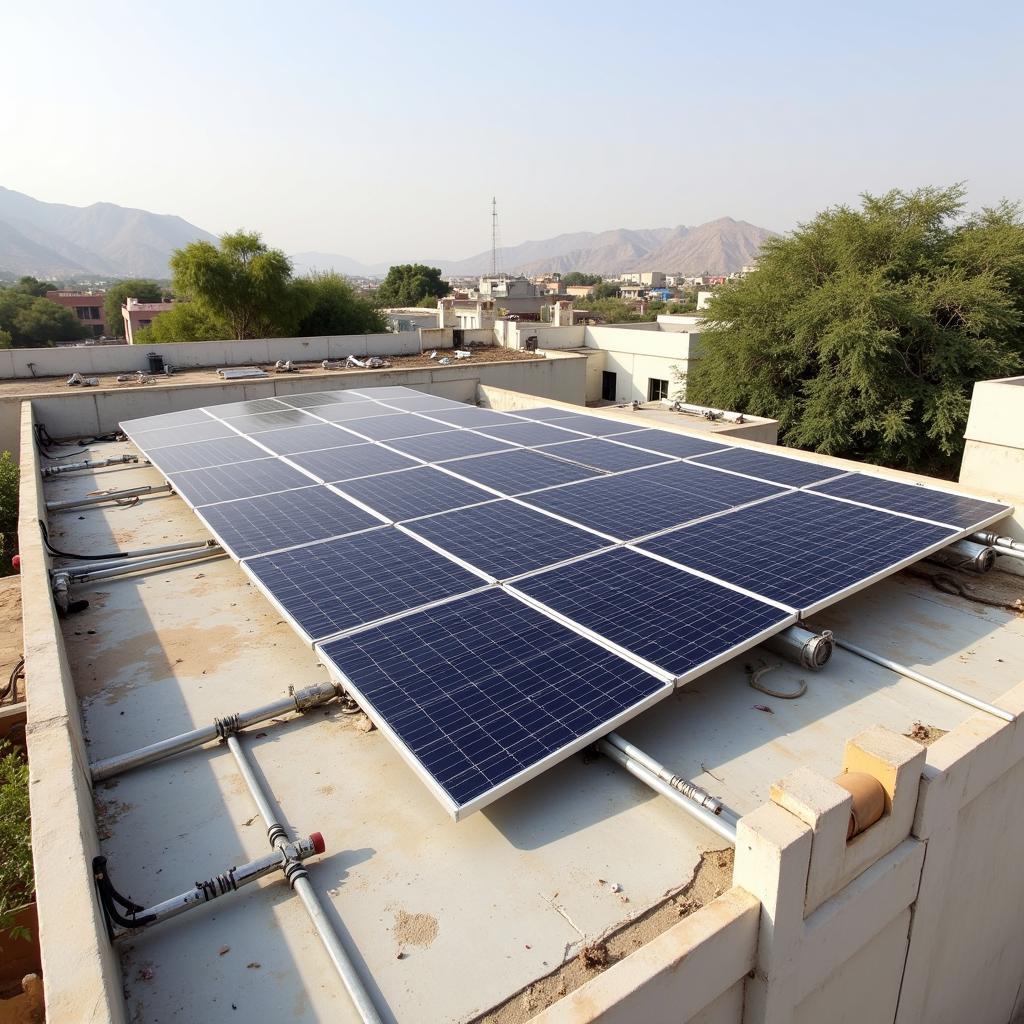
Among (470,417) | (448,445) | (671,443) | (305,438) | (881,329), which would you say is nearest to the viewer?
(448,445)

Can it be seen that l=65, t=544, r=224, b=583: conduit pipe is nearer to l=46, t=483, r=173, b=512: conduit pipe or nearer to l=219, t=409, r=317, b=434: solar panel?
l=46, t=483, r=173, b=512: conduit pipe

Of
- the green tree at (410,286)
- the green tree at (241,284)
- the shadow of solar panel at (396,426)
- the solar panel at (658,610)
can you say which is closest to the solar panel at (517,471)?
the shadow of solar panel at (396,426)

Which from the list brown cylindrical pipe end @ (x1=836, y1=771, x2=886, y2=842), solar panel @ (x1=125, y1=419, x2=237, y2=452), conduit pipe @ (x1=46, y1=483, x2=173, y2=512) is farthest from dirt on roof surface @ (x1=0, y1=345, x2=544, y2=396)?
brown cylindrical pipe end @ (x1=836, y1=771, x2=886, y2=842)

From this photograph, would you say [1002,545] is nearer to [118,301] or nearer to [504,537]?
[504,537]

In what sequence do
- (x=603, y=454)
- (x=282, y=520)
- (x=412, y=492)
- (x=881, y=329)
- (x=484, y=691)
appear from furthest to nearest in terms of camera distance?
(x=881, y=329), (x=603, y=454), (x=412, y=492), (x=282, y=520), (x=484, y=691)

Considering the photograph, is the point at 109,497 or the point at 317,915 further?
the point at 109,497

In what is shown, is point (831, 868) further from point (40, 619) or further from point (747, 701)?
point (40, 619)

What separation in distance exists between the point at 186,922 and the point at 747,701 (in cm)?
567

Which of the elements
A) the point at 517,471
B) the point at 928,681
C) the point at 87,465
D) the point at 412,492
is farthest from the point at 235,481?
the point at 928,681

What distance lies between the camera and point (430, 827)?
633 centimetres

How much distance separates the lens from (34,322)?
9412cm

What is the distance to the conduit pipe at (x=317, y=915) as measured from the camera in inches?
184

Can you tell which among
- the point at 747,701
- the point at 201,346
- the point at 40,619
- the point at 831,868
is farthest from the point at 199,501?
the point at 201,346

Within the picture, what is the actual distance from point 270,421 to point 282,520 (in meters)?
9.02
